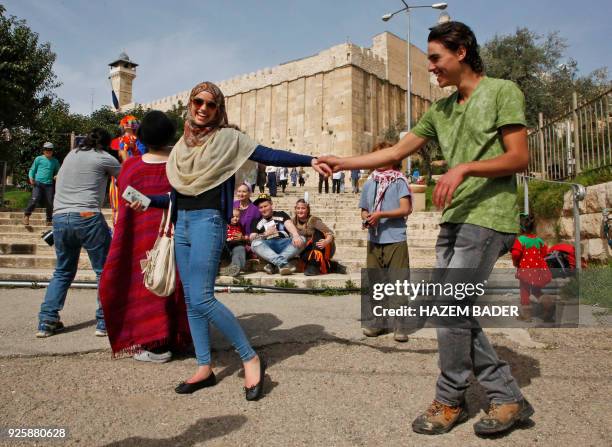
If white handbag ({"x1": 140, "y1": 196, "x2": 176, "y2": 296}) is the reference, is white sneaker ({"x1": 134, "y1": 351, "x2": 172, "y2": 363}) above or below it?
below

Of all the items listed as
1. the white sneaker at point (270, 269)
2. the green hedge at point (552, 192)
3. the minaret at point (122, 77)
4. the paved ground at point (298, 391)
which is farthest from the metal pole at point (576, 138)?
the minaret at point (122, 77)

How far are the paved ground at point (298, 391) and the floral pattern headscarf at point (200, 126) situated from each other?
5.15 ft

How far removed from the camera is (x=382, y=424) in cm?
228

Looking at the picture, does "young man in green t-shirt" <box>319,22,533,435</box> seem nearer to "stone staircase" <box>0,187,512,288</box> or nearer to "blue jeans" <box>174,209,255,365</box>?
"blue jeans" <box>174,209,255,365</box>

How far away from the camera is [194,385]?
8.97 ft

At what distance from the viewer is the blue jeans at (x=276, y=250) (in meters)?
6.73

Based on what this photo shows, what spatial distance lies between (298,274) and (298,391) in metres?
4.09

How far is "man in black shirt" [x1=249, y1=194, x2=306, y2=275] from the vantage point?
22.0ft

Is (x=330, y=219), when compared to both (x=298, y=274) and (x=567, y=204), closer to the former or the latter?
(x=298, y=274)

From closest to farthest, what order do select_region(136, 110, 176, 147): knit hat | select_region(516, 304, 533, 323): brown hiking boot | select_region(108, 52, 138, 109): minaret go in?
select_region(136, 110, 176, 147): knit hat
select_region(516, 304, 533, 323): brown hiking boot
select_region(108, 52, 138, 109): minaret

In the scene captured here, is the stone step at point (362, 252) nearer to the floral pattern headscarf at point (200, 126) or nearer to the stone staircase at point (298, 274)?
the stone staircase at point (298, 274)

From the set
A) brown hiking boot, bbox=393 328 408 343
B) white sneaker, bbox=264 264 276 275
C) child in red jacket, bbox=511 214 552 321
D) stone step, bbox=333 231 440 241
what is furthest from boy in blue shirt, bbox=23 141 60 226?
child in red jacket, bbox=511 214 552 321

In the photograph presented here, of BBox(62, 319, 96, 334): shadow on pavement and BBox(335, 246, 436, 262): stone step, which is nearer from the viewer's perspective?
BBox(62, 319, 96, 334): shadow on pavement

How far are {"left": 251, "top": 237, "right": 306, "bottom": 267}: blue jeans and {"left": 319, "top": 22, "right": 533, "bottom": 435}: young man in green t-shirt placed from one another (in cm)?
450
